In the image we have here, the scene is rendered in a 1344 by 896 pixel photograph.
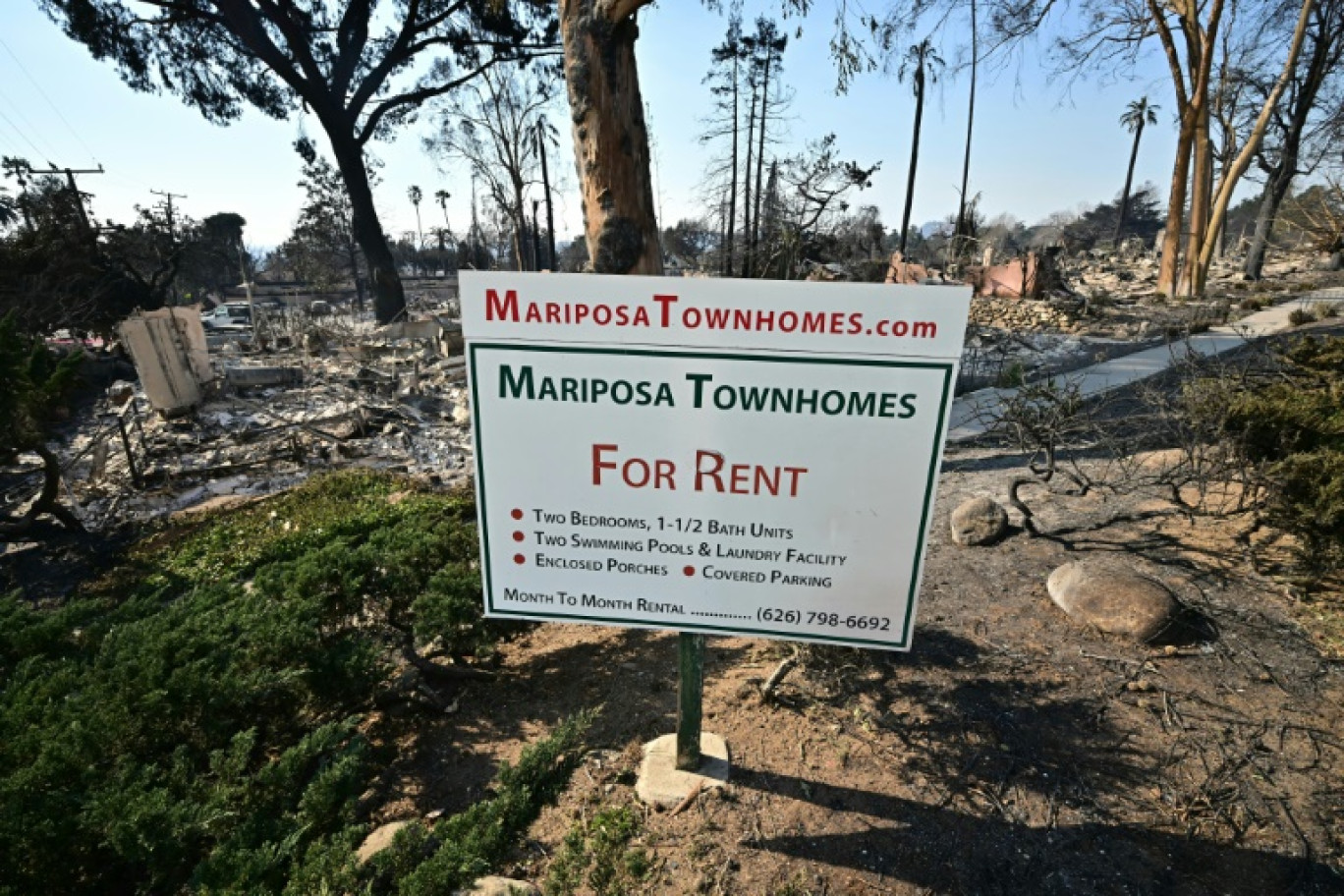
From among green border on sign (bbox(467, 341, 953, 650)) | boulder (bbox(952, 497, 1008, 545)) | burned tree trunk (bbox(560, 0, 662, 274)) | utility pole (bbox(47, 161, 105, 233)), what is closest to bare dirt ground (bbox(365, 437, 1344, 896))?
boulder (bbox(952, 497, 1008, 545))

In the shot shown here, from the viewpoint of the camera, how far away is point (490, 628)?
3.39m

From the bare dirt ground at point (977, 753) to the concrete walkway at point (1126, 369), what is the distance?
3.61m

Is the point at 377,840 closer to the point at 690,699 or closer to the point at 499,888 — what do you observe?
the point at 499,888

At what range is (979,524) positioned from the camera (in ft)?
15.1

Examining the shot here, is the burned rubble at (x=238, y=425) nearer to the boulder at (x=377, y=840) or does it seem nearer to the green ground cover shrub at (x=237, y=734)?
the green ground cover shrub at (x=237, y=734)

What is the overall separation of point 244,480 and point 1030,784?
33.2ft

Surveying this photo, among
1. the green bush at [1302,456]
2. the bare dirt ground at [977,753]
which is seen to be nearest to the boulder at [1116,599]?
the bare dirt ground at [977,753]

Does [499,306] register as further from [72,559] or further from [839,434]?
[72,559]

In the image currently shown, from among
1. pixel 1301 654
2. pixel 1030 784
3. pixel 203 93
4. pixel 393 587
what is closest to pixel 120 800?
pixel 393 587

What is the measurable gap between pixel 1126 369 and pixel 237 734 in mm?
12899

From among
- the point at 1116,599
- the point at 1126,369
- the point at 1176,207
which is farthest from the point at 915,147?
the point at 1116,599

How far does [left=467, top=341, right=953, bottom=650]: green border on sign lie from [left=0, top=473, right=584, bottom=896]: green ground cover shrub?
0.58 m

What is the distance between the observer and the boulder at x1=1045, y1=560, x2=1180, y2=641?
3.23 meters

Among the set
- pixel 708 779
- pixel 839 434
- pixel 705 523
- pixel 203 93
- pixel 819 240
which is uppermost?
pixel 203 93
